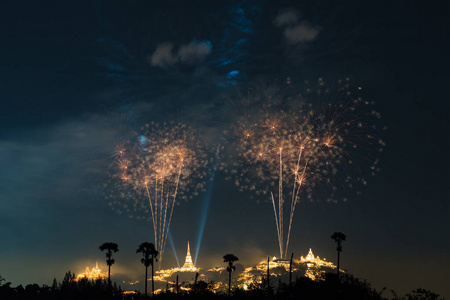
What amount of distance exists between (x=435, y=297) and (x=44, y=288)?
171m

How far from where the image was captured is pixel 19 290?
195 m

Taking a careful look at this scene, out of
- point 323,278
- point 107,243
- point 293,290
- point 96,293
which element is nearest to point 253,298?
point 293,290

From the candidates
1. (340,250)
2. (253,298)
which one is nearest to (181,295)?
(253,298)

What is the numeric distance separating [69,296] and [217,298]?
4155 centimetres

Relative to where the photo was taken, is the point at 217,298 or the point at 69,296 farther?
the point at 69,296

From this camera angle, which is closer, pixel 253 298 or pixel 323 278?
pixel 253 298

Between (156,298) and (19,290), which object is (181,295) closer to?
(156,298)

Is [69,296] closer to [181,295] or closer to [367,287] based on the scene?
[181,295]

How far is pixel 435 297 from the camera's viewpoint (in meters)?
67.5

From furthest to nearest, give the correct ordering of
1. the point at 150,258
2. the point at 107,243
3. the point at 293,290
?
the point at 150,258 < the point at 107,243 < the point at 293,290

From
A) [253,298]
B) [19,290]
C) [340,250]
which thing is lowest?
[19,290]

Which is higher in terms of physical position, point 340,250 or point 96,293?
point 340,250

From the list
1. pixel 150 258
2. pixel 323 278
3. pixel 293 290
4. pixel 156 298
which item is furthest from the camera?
pixel 150 258

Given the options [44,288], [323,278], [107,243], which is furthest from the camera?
[44,288]
